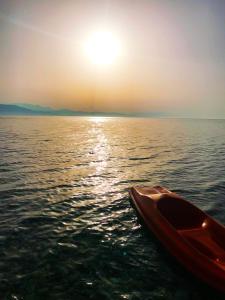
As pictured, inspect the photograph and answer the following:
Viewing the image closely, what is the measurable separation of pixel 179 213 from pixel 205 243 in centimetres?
269

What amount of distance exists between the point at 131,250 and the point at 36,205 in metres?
7.77

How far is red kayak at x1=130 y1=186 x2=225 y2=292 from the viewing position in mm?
10109

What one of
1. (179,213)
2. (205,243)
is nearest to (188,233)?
(205,243)

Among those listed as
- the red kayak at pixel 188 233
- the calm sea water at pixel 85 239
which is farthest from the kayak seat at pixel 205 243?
the calm sea water at pixel 85 239

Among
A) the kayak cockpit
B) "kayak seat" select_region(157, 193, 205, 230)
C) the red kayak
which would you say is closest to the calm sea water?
the red kayak

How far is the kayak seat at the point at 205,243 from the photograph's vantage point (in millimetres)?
11293

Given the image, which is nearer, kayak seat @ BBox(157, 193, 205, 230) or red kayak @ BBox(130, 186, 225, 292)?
red kayak @ BBox(130, 186, 225, 292)

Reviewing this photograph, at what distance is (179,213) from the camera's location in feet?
48.3

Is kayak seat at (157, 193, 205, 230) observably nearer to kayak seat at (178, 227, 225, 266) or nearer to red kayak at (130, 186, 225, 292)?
red kayak at (130, 186, 225, 292)

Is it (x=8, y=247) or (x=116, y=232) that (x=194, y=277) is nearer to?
(x=116, y=232)

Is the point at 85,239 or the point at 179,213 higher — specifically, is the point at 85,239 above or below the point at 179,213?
below

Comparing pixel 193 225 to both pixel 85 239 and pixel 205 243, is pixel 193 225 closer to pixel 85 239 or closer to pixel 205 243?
pixel 205 243

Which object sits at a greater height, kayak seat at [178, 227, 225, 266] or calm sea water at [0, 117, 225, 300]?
kayak seat at [178, 227, 225, 266]

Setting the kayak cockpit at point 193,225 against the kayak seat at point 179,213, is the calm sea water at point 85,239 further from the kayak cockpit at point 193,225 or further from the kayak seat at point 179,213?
the kayak seat at point 179,213
